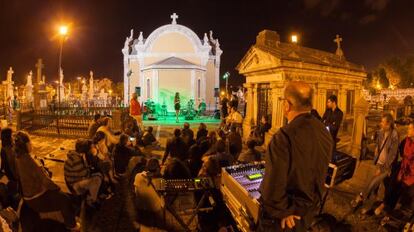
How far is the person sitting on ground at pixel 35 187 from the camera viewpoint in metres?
4.48

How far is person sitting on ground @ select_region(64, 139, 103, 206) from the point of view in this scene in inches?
213

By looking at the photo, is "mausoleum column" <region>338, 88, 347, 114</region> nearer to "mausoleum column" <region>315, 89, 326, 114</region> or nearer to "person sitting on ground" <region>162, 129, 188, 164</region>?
"mausoleum column" <region>315, 89, 326, 114</region>

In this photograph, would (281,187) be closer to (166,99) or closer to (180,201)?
(180,201)

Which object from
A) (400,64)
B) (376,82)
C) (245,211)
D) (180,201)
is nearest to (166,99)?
(180,201)

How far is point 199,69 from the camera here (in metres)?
28.0

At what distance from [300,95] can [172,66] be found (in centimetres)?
2442

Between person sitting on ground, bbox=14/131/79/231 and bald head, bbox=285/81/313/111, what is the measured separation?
12.3 ft

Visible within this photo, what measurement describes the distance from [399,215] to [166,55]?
2536 cm

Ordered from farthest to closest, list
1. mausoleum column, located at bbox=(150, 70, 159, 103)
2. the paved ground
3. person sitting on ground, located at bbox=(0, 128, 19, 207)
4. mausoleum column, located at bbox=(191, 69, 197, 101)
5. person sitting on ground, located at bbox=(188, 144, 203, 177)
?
1. mausoleum column, located at bbox=(191, 69, 197, 101)
2. mausoleum column, located at bbox=(150, 70, 159, 103)
3. person sitting on ground, located at bbox=(188, 144, 203, 177)
4. person sitting on ground, located at bbox=(0, 128, 19, 207)
5. the paved ground

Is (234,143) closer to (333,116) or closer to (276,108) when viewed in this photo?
(333,116)

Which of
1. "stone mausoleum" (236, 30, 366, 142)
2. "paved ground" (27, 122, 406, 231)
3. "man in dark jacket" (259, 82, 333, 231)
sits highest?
"stone mausoleum" (236, 30, 366, 142)

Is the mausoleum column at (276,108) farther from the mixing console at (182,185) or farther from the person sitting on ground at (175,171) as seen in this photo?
the mixing console at (182,185)

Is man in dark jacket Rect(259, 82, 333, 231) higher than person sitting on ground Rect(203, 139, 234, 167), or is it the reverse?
man in dark jacket Rect(259, 82, 333, 231)

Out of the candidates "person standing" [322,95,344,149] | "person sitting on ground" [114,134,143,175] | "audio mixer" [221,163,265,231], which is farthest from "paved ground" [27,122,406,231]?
"audio mixer" [221,163,265,231]
